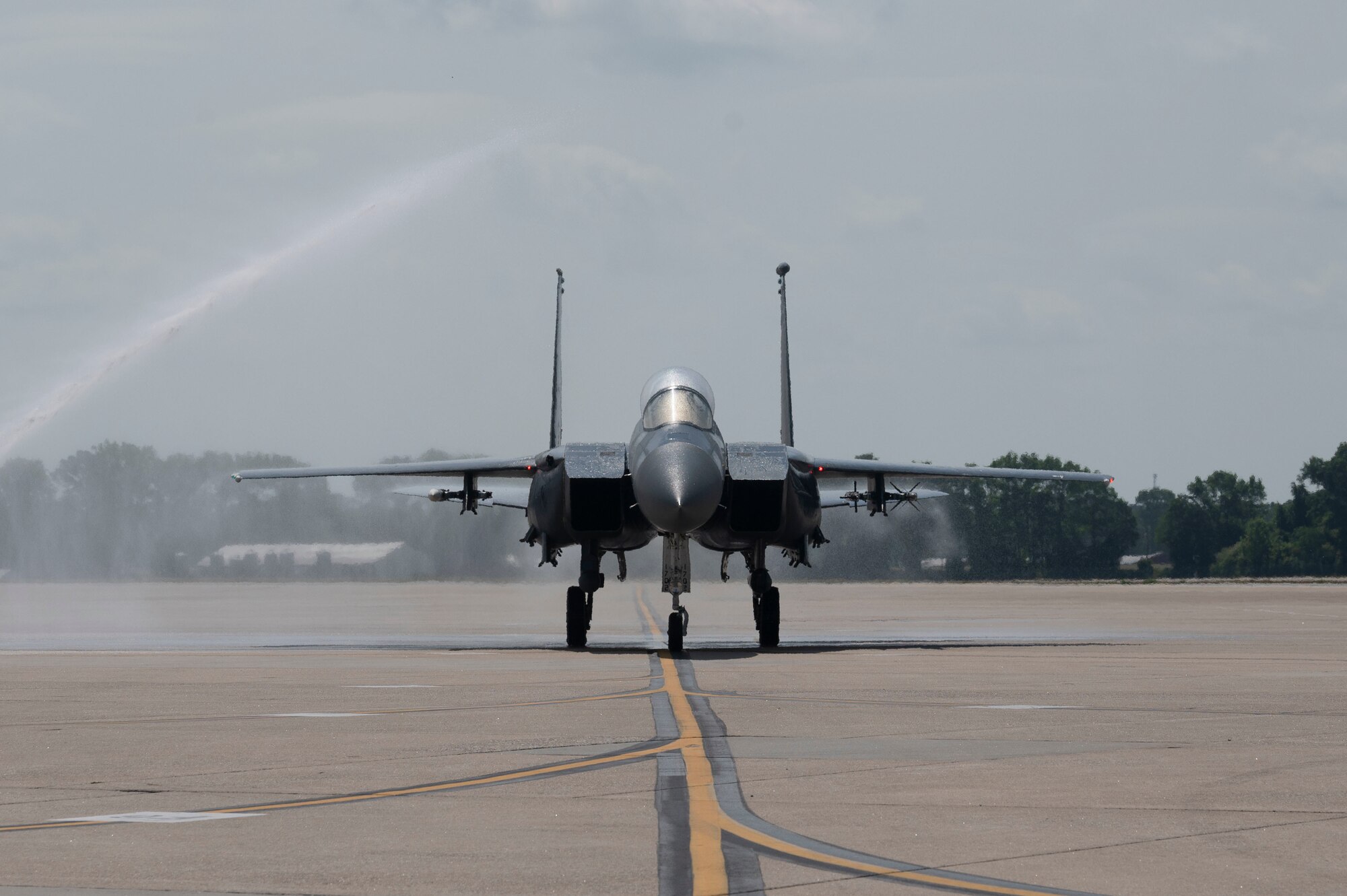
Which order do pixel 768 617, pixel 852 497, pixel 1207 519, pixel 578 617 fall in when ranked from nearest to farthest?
1. pixel 578 617
2. pixel 768 617
3. pixel 852 497
4. pixel 1207 519

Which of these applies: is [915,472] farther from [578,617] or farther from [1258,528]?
[1258,528]

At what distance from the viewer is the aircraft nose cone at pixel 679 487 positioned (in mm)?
23750

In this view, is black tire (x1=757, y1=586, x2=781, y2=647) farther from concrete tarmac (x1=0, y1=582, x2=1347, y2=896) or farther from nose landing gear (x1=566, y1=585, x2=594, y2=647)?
concrete tarmac (x1=0, y1=582, x2=1347, y2=896)

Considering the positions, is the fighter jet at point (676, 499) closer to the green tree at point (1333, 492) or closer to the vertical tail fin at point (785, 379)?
the vertical tail fin at point (785, 379)

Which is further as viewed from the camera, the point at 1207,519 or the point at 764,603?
the point at 1207,519

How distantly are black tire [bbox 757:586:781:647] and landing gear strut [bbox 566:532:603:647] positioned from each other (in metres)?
2.66

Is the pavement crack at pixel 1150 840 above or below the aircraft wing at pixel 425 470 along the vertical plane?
below

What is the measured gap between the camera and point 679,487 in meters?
23.7

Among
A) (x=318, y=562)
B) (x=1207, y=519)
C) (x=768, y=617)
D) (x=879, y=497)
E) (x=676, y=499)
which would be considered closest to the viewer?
(x=676, y=499)

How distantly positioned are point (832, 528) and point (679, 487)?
73693mm

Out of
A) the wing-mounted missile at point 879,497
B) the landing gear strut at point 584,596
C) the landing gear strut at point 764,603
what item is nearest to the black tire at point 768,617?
the landing gear strut at point 764,603

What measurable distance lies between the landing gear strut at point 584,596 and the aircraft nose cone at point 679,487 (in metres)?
3.11

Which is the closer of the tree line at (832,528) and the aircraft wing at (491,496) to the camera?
the aircraft wing at (491,496)

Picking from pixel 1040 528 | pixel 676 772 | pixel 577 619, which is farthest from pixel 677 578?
pixel 1040 528
